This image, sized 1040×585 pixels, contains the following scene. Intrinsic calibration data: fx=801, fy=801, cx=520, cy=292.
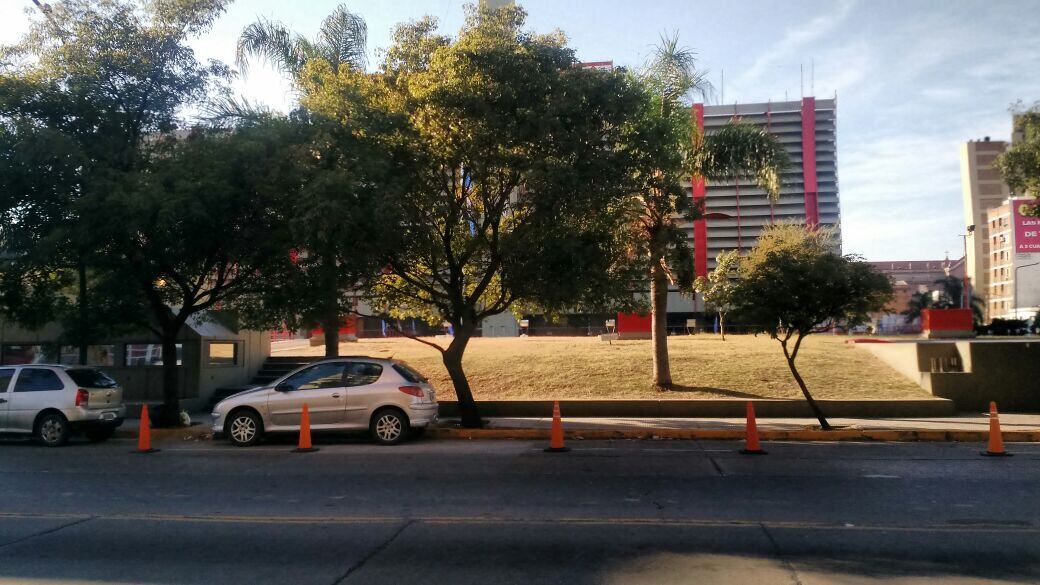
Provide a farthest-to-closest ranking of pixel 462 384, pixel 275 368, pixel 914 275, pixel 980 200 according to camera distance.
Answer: pixel 914 275 → pixel 980 200 → pixel 275 368 → pixel 462 384

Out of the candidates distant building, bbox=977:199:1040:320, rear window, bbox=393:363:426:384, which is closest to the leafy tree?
rear window, bbox=393:363:426:384

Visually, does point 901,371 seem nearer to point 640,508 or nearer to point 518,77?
point 518,77

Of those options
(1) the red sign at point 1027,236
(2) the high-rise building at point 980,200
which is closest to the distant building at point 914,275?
(2) the high-rise building at point 980,200

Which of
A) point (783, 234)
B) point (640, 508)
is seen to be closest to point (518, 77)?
point (783, 234)

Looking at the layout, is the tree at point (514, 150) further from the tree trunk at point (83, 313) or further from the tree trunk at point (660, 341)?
the tree trunk at point (83, 313)

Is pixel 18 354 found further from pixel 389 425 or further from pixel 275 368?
pixel 389 425

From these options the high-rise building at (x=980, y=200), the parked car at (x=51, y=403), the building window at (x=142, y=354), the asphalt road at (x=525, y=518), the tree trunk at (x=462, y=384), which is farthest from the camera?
the high-rise building at (x=980, y=200)

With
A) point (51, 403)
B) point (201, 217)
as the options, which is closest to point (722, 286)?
point (201, 217)

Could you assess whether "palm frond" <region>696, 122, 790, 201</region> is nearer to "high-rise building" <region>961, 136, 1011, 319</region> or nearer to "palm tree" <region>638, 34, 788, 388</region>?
"palm tree" <region>638, 34, 788, 388</region>

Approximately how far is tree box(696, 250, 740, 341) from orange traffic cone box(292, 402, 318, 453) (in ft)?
27.4

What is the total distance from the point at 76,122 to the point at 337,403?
773 cm

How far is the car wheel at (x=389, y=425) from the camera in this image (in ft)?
47.8

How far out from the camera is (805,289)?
15.3 m

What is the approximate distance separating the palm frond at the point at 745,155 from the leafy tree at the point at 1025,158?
485 cm
